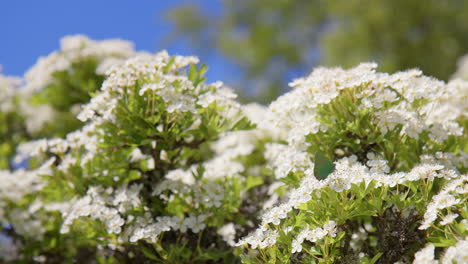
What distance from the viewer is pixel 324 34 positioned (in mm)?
16062

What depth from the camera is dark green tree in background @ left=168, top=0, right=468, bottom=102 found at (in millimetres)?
13797

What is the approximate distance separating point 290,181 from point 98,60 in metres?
2.72

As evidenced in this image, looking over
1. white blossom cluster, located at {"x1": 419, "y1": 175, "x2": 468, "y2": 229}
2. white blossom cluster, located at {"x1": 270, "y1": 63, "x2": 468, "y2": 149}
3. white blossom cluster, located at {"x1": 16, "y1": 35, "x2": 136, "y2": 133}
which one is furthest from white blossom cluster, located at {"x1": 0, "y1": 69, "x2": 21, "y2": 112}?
white blossom cluster, located at {"x1": 419, "y1": 175, "x2": 468, "y2": 229}

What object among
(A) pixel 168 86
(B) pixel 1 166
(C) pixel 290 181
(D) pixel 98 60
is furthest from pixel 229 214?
(B) pixel 1 166

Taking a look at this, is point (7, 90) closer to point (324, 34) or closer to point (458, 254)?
point (458, 254)

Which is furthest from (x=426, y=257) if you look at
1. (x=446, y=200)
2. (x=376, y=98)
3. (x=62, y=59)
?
(x=62, y=59)

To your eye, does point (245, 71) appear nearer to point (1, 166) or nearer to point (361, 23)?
point (361, 23)

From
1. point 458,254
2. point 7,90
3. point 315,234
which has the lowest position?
point 458,254

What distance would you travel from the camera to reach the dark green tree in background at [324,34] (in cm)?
1380

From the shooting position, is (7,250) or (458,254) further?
(7,250)

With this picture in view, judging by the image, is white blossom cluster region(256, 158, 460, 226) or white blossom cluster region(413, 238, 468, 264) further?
white blossom cluster region(256, 158, 460, 226)

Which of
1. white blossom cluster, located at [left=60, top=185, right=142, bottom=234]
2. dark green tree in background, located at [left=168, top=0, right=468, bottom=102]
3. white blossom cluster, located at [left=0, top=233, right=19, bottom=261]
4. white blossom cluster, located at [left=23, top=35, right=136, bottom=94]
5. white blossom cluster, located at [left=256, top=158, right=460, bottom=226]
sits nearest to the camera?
white blossom cluster, located at [left=256, top=158, right=460, bottom=226]

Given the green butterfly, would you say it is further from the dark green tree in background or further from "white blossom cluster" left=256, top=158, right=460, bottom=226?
the dark green tree in background

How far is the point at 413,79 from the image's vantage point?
309cm
